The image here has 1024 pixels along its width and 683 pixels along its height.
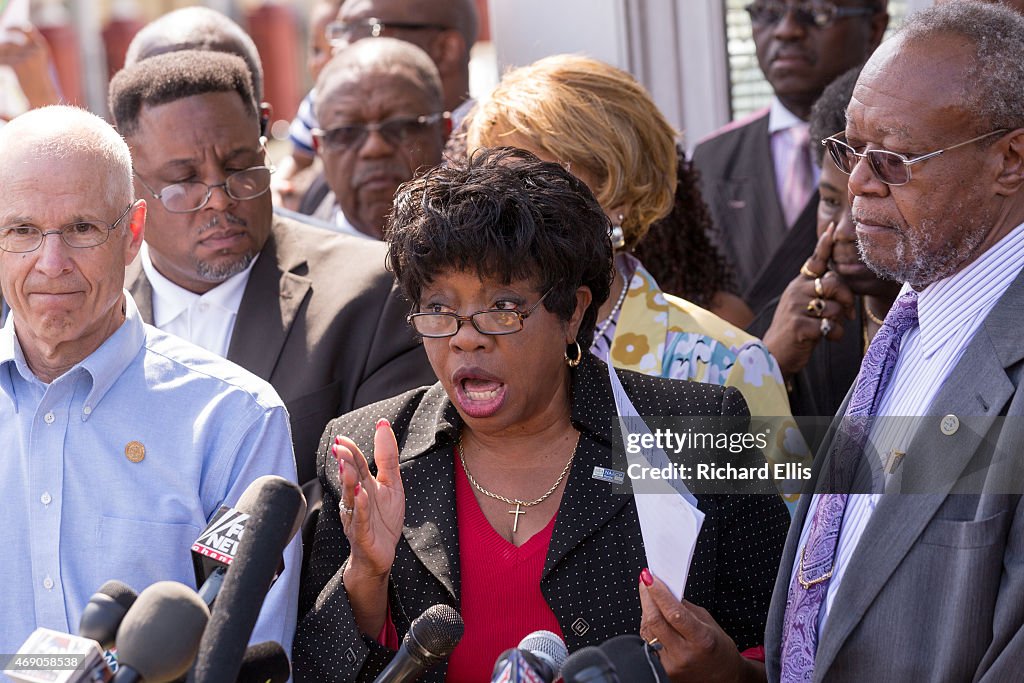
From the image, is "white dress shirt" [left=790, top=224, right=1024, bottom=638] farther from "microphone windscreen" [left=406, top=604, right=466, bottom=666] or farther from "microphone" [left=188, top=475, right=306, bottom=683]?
"microphone" [left=188, top=475, right=306, bottom=683]

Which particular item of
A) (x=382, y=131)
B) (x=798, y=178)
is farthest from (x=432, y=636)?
A: (x=798, y=178)

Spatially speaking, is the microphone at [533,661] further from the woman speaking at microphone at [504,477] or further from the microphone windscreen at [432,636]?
the woman speaking at microphone at [504,477]

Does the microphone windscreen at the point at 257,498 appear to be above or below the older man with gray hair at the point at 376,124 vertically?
above

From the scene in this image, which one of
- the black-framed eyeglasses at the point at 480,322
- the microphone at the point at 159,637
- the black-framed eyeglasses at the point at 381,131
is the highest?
the microphone at the point at 159,637

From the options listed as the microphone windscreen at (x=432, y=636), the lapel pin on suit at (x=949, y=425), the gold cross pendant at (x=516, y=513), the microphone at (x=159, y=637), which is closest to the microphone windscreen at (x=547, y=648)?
the microphone windscreen at (x=432, y=636)

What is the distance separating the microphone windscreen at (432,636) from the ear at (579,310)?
1029 millimetres

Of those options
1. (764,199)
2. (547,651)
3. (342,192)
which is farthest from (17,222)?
(764,199)

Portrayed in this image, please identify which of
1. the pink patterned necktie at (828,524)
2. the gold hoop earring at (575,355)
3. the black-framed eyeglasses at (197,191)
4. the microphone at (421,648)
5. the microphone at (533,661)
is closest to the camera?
the microphone at (533,661)

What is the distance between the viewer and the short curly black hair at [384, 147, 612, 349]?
3275mm

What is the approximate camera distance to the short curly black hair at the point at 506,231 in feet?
10.7

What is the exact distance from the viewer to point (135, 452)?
10.3 ft

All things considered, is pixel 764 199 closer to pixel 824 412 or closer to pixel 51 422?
pixel 824 412

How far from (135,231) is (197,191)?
0.98 metres

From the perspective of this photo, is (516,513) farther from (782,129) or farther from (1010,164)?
(782,129)
